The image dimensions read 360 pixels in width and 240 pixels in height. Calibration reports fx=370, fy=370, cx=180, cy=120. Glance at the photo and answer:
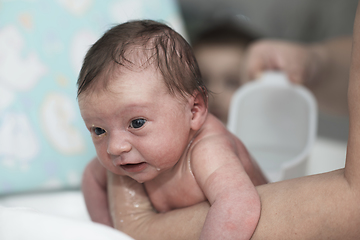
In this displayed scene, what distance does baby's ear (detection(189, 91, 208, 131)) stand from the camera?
2.23 ft

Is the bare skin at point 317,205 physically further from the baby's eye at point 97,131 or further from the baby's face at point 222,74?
the baby's face at point 222,74

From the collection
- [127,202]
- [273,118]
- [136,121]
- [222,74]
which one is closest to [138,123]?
[136,121]

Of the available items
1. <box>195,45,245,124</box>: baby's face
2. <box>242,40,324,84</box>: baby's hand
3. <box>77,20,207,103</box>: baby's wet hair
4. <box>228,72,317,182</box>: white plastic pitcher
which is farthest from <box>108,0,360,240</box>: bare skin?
<box>195,45,245,124</box>: baby's face

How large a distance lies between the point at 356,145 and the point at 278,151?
799 mm

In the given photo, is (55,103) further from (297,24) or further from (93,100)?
(297,24)

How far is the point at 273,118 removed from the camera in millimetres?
1268

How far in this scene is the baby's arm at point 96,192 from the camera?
0.84 metres

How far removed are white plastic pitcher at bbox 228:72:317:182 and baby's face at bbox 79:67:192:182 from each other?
0.61 m

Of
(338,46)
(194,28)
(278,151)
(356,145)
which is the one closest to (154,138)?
(356,145)

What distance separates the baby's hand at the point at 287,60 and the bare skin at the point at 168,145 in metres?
0.64

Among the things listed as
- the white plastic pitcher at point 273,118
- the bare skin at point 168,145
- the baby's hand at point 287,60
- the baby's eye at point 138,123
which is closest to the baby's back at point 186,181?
the bare skin at point 168,145

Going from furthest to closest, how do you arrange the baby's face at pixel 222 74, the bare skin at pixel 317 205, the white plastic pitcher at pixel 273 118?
the baby's face at pixel 222 74, the white plastic pitcher at pixel 273 118, the bare skin at pixel 317 205

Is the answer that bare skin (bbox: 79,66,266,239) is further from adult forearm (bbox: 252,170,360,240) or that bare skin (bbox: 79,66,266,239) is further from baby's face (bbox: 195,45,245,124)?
baby's face (bbox: 195,45,245,124)

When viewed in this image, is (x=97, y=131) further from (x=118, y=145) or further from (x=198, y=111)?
(x=198, y=111)
